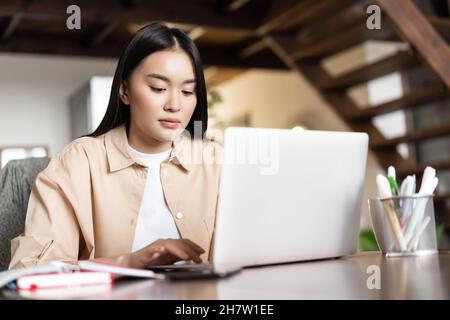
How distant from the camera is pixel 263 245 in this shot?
1.27m

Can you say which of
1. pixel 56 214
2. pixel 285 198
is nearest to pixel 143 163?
pixel 56 214

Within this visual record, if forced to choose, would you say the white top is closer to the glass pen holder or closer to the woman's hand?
the woman's hand

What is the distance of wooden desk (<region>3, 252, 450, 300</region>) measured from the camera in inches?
35.2

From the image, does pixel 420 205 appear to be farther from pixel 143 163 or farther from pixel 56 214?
pixel 56 214

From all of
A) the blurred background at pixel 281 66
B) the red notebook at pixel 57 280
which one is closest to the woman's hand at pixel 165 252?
the red notebook at pixel 57 280

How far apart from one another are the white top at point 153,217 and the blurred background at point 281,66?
1.84 metres

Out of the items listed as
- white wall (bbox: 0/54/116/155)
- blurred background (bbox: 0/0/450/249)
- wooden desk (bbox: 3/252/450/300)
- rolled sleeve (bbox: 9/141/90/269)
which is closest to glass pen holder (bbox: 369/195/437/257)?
wooden desk (bbox: 3/252/450/300)

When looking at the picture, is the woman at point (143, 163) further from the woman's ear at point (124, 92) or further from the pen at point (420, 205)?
the pen at point (420, 205)

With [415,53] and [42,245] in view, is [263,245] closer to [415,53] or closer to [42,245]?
[42,245]

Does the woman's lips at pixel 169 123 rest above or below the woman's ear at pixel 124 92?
below

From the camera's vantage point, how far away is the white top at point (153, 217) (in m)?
1.68

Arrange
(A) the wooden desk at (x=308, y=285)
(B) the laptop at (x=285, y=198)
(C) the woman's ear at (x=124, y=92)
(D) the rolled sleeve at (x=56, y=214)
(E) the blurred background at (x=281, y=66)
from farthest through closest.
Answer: (E) the blurred background at (x=281, y=66) → (C) the woman's ear at (x=124, y=92) → (D) the rolled sleeve at (x=56, y=214) → (B) the laptop at (x=285, y=198) → (A) the wooden desk at (x=308, y=285)

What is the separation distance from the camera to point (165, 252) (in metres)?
1.27

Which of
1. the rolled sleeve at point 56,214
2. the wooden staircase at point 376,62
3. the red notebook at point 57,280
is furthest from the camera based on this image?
the wooden staircase at point 376,62
